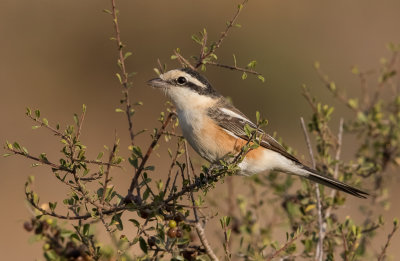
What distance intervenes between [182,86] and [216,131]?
61 centimetres

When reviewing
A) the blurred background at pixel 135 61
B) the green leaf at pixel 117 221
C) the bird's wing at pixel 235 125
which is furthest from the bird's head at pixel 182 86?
the blurred background at pixel 135 61

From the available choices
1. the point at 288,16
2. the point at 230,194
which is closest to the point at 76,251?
the point at 230,194

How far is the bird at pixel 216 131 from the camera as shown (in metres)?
5.43

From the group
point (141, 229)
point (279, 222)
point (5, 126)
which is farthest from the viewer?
point (5, 126)

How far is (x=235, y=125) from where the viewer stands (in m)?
5.78

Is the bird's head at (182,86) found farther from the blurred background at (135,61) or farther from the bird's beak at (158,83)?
the blurred background at (135,61)

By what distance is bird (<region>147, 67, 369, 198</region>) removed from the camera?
5430 millimetres

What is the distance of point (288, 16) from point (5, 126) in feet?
30.9

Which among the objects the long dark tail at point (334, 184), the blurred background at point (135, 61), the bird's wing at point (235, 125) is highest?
the blurred background at point (135, 61)

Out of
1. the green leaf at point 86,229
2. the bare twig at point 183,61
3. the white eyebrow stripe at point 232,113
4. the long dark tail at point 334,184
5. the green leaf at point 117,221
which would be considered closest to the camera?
the green leaf at point 86,229

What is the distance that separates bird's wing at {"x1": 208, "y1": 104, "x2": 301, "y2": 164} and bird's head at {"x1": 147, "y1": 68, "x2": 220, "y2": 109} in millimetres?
197

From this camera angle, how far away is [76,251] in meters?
3.36

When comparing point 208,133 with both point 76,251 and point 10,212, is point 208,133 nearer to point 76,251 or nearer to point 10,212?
point 76,251

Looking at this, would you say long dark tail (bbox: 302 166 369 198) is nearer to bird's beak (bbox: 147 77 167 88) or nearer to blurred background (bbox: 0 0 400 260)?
bird's beak (bbox: 147 77 167 88)
